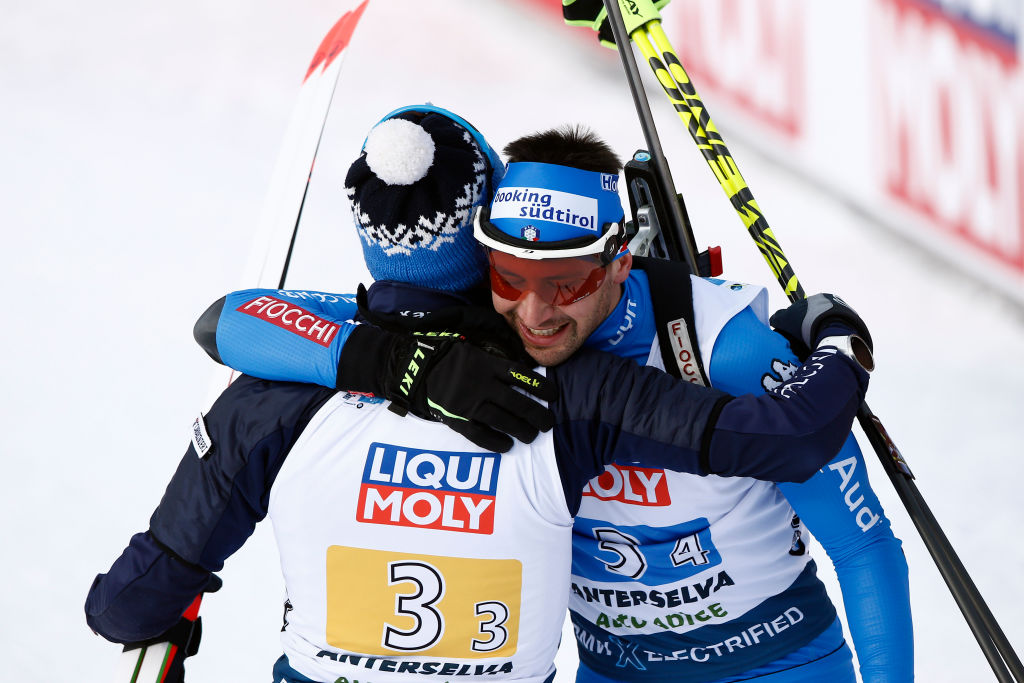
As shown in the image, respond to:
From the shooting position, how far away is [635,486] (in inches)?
85.8

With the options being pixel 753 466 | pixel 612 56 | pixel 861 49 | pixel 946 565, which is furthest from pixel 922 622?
pixel 612 56

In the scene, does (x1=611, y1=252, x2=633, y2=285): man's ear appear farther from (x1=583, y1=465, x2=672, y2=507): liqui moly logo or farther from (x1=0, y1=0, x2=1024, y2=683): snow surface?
(x1=0, y1=0, x2=1024, y2=683): snow surface

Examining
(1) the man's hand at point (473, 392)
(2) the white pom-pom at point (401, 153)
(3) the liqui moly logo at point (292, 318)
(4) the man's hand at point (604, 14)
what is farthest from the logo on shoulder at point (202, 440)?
(4) the man's hand at point (604, 14)

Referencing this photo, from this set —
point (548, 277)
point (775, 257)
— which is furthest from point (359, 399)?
point (775, 257)

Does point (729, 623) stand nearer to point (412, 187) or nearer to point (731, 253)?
point (412, 187)

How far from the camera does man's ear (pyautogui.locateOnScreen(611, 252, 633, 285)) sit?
6.72 feet

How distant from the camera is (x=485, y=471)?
190 cm

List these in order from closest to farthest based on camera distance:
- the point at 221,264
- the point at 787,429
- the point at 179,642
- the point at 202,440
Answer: the point at 787,429, the point at 202,440, the point at 179,642, the point at 221,264

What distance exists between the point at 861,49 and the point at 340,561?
5516 millimetres

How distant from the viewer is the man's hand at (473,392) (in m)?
1.84

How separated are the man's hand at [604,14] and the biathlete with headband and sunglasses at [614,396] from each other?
846mm

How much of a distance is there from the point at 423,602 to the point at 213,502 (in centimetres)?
45

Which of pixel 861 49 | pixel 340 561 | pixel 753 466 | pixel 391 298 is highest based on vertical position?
pixel 861 49

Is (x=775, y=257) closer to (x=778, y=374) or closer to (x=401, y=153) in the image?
(x=778, y=374)
